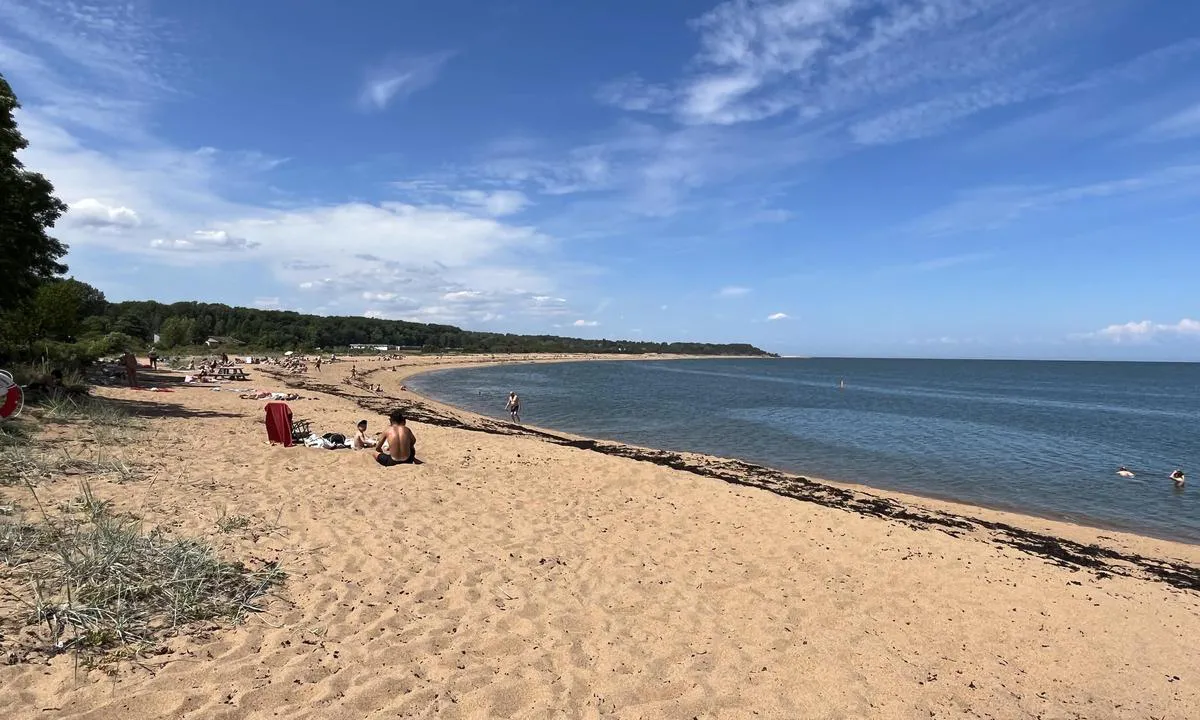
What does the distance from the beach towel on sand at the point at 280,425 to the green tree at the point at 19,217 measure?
646 cm

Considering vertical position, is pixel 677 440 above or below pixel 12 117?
below

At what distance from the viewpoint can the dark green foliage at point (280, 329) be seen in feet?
260

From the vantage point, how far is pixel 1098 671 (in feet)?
20.4

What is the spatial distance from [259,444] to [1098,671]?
Answer: 525 inches

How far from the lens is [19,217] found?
1366 cm

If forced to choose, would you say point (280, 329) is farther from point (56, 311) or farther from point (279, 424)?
point (279, 424)

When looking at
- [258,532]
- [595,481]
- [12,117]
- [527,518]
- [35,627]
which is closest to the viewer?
[35,627]

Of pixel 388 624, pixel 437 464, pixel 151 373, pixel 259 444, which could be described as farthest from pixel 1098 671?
pixel 151 373

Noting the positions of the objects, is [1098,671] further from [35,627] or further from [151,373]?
[151,373]

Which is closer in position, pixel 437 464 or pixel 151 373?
pixel 437 464

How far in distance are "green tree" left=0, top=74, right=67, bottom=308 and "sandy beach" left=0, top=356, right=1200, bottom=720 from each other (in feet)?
19.1

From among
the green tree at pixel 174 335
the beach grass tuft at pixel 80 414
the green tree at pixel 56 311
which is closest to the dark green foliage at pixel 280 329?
the green tree at pixel 174 335

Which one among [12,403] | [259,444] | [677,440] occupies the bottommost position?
[677,440]

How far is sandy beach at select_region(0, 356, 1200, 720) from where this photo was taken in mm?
4184
